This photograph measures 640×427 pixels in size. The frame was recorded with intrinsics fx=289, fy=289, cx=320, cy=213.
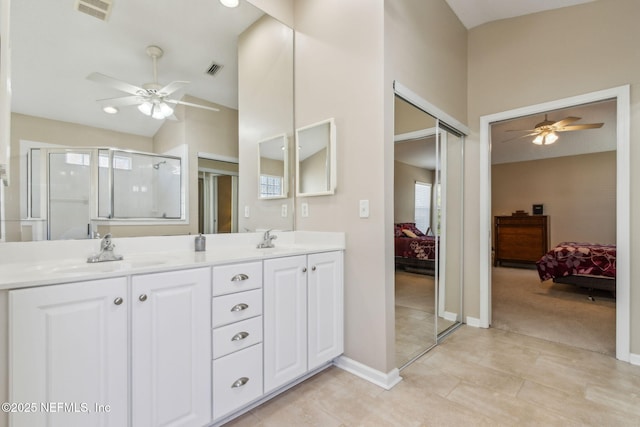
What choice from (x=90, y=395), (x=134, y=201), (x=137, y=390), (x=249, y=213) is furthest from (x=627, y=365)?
(x=134, y=201)

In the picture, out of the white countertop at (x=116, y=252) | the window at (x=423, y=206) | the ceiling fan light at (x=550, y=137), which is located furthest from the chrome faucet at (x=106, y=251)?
the ceiling fan light at (x=550, y=137)

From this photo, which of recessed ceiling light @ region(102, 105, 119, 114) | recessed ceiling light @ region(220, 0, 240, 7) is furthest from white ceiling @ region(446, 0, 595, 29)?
recessed ceiling light @ region(102, 105, 119, 114)

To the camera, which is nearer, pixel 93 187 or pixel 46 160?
pixel 46 160

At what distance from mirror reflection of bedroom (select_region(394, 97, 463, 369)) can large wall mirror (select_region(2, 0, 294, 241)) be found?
0.94 meters

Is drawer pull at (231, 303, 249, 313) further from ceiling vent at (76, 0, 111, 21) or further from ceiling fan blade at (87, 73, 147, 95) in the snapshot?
ceiling vent at (76, 0, 111, 21)

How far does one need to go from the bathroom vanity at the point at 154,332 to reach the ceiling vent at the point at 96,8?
4.01 feet

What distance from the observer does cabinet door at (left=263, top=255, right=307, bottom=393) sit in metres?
1.66

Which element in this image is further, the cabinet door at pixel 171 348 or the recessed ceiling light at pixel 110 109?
the recessed ceiling light at pixel 110 109

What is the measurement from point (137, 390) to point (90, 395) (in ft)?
0.51

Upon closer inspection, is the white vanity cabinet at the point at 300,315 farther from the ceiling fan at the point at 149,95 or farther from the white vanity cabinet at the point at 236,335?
the ceiling fan at the point at 149,95

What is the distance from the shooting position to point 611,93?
229 cm

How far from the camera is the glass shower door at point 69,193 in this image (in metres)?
1.44

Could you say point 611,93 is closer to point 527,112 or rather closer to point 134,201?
point 527,112

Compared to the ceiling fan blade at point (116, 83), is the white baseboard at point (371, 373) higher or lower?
lower
